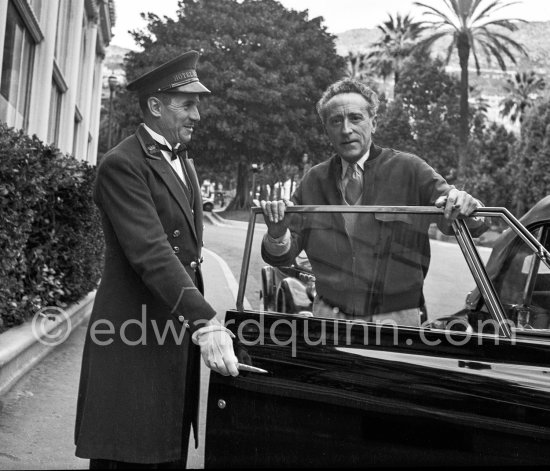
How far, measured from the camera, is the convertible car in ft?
7.84

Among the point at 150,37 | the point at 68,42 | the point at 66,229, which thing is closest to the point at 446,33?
the point at 150,37

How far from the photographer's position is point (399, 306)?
2768 millimetres

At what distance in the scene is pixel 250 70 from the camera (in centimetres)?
4522

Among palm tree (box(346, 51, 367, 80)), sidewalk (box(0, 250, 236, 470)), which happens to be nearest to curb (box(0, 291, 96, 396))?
sidewalk (box(0, 250, 236, 470))

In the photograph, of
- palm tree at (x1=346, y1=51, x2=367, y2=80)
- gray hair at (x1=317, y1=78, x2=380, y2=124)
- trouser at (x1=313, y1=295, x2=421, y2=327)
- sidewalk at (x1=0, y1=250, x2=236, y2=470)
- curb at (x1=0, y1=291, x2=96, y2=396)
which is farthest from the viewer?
palm tree at (x1=346, y1=51, x2=367, y2=80)

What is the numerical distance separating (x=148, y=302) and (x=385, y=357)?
926mm

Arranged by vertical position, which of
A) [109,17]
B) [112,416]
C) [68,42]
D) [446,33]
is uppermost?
[446,33]

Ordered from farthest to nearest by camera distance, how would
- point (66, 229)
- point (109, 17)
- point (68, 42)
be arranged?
point (109, 17) < point (68, 42) < point (66, 229)

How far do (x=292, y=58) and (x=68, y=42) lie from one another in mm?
29528

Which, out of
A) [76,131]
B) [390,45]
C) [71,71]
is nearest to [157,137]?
[71,71]

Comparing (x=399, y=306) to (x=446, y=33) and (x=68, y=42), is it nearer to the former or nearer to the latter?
(x=68, y=42)

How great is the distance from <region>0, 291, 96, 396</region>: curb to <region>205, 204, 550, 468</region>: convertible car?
366 centimetres

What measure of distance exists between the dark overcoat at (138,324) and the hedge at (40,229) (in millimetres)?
3060

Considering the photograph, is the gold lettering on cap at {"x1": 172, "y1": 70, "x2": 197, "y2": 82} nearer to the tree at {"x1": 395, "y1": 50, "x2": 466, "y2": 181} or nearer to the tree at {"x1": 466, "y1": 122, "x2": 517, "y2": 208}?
the tree at {"x1": 466, "y1": 122, "x2": 517, "y2": 208}
